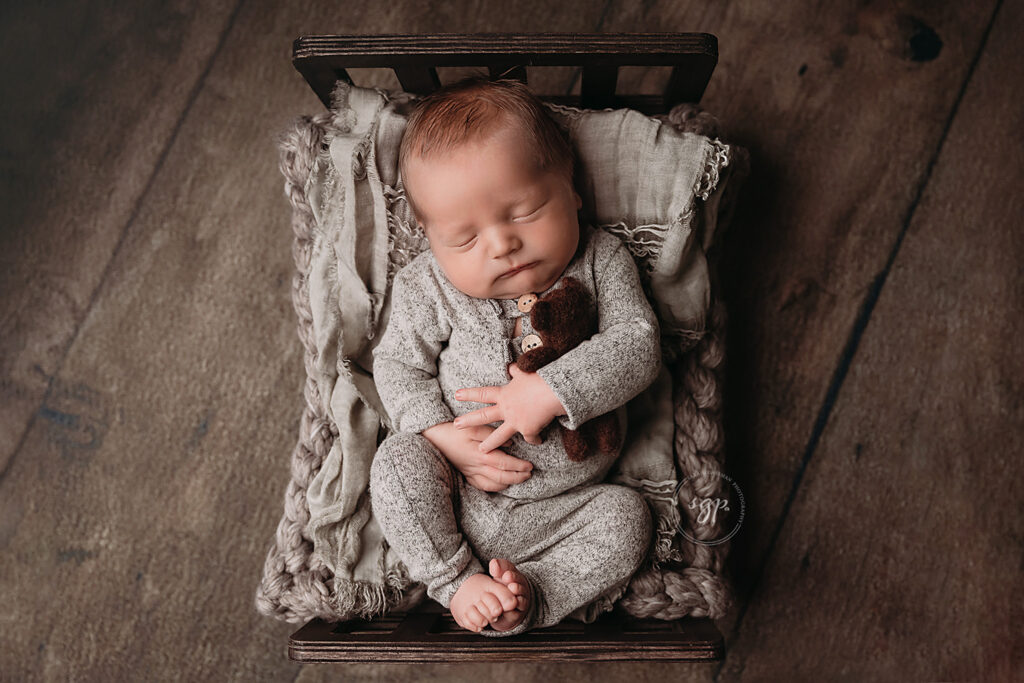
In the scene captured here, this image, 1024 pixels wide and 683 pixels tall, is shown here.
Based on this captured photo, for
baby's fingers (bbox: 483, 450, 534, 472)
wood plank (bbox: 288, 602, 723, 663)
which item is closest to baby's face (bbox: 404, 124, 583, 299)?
baby's fingers (bbox: 483, 450, 534, 472)

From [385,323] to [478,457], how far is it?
30 centimetres

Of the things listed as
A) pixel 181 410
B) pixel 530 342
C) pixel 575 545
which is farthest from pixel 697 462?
pixel 181 410

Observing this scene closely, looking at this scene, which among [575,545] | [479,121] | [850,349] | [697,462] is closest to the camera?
[479,121]

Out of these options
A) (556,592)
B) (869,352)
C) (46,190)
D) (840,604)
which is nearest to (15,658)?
(46,190)

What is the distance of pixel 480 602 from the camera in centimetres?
91

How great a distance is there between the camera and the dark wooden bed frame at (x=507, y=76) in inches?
35.9

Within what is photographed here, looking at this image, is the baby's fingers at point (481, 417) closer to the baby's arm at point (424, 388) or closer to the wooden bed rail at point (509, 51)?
the baby's arm at point (424, 388)

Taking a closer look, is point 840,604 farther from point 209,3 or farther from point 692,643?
point 209,3

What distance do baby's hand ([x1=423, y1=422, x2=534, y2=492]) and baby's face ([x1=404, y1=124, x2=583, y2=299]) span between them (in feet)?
0.61

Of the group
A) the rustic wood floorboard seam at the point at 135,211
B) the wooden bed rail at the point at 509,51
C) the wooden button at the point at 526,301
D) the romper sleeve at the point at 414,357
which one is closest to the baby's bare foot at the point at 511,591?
the romper sleeve at the point at 414,357

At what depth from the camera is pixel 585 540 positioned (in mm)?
999

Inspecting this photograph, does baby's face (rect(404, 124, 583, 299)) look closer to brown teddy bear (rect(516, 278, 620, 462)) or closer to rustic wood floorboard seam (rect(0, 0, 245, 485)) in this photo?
brown teddy bear (rect(516, 278, 620, 462))
